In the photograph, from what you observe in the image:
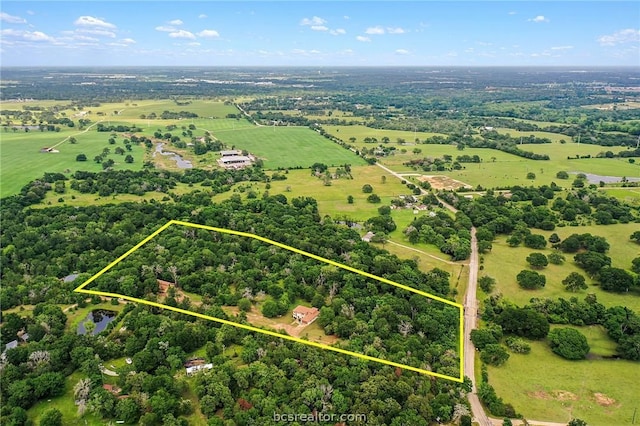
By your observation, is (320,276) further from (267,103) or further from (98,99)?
(98,99)

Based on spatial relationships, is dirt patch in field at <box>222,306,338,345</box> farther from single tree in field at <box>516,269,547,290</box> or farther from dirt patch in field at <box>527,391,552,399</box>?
single tree in field at <box>516,269,547,290</box>

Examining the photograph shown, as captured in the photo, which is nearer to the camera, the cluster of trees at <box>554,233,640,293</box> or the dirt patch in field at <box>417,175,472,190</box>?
the cluster of trees at <box>554,233,640,293</box>

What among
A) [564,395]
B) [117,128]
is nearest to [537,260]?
[564,395]

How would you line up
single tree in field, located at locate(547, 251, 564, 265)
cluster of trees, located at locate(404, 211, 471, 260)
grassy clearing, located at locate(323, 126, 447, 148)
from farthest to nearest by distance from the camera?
grassy clearing, located at locate(323, 126, 447, 148) < cluster of trees, located at locate(404, 211, 471, 260) < single tree in field, located at locate(547, 251, 564, 265)

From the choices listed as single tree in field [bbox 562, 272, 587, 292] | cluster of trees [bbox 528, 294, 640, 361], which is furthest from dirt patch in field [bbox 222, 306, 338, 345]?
single tree in field [bbox 562, 272, 587, 292]

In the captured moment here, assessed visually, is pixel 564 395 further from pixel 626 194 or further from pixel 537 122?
pixel 537 122

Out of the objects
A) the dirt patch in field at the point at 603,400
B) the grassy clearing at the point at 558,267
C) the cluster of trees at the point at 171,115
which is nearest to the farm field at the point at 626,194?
the grassy clearing at the point at 558,267

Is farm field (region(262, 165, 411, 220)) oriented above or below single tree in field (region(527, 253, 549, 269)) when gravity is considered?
above
